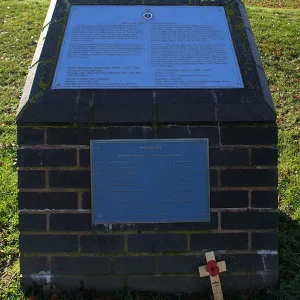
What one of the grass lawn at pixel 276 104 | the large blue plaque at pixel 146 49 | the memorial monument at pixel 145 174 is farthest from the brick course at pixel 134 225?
the large blue plaque at pixel 146 49

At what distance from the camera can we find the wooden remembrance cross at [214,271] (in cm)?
273

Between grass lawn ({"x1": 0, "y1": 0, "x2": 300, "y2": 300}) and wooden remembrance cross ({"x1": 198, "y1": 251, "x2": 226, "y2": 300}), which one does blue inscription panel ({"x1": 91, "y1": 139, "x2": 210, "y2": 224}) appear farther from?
grass lawn ({"x1": 0, "y1": 0, "x2": 300, "y2": 300})

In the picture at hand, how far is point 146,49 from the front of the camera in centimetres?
298

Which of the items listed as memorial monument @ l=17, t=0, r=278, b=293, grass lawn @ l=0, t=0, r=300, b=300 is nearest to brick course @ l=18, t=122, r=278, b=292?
memorial monument @ l=17, t=0, r=278, b=293

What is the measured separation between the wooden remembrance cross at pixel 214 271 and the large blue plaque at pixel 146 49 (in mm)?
1017

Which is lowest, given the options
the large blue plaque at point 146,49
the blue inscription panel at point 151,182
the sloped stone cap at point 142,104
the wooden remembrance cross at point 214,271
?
the wooden remembrance cross at point 214,271

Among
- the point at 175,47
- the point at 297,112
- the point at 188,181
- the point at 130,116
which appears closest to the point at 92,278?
the point at 188,181

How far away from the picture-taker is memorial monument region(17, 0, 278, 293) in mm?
2713

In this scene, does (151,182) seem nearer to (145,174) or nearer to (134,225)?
(145,174)

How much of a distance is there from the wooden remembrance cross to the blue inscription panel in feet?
0.75

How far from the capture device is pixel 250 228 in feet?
9.20

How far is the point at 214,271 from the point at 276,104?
3.68 metres

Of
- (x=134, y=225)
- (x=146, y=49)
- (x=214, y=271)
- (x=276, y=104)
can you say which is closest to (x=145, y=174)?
(x=134, y=225)

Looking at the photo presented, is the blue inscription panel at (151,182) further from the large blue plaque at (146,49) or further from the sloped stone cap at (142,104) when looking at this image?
the large blue plaque at (146,49)
